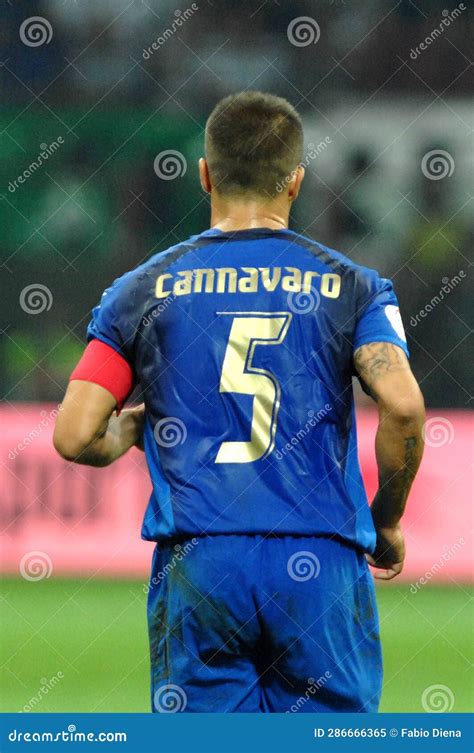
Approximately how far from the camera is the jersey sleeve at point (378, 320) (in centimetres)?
317

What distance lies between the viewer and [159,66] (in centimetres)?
1364

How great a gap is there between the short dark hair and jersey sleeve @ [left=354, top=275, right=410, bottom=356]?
371 millimetres

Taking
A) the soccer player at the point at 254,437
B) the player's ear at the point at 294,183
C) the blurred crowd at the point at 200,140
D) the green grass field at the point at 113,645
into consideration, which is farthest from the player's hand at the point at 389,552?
the blurred crowd at the point at 200,140

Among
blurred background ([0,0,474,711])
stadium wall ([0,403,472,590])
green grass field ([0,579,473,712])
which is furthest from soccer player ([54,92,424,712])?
blurred background ([0,0,474,711])

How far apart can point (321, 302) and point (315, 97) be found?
419 inches

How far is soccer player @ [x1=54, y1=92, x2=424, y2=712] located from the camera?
10.0 feet

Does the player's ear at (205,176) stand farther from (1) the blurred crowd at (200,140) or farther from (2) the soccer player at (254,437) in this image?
(1) the blurred crowd at (200,140)

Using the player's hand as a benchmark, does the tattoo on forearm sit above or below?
above

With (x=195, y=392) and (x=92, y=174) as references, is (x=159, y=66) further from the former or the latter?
(x=195, y=392)

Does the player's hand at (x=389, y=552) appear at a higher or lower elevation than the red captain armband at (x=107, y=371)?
higher

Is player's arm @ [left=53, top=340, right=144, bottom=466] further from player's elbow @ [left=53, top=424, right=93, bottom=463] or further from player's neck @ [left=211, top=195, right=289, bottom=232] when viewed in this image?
player's neck @ [left=211, top=195, right=289, bottom=232]

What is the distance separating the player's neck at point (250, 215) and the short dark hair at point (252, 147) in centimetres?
3
